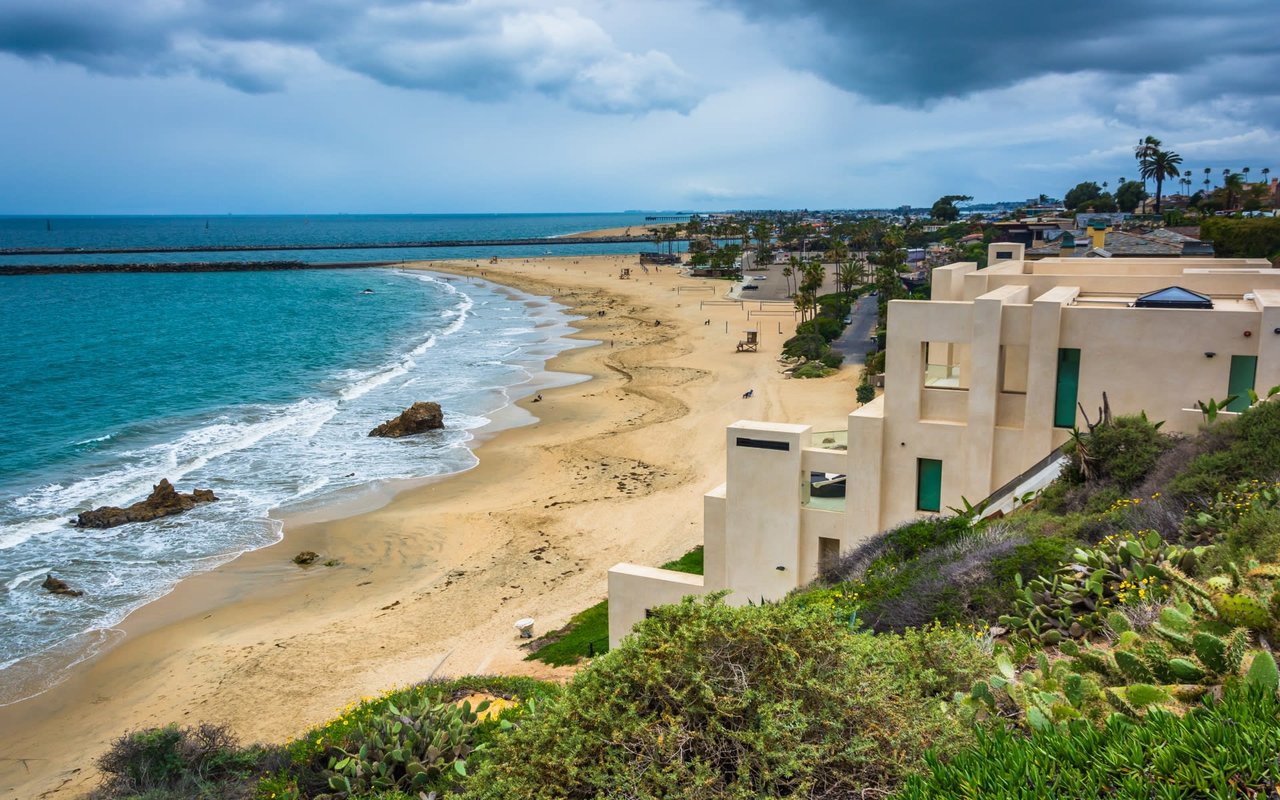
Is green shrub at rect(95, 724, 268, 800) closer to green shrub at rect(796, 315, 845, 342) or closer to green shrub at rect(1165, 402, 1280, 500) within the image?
green shrub at rect(1165, 402, 1280, 500)

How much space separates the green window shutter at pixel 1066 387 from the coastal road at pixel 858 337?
93.6 feet

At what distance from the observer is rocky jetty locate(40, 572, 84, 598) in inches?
820

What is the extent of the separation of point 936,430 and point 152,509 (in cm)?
2237

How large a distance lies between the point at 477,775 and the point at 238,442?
31427 millimetres

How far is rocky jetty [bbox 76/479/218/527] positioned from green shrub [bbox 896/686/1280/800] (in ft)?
84.6

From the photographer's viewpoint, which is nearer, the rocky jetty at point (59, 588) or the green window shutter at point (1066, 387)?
the green window shutter at point (1066, 387)

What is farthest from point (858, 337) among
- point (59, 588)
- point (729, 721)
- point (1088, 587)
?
point (729, 721)

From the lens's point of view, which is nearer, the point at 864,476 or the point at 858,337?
the point at 864,476

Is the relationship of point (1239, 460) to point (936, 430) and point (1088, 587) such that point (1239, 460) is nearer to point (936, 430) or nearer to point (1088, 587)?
point (1088, 587)

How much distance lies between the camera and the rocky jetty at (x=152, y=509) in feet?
82.2

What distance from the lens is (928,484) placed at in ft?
49.8

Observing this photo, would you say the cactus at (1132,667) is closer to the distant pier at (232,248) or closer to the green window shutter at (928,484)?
the green window shutter at (928,484)

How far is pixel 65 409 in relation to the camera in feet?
133

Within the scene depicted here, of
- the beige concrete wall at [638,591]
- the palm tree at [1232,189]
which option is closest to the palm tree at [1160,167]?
the palm tree at [1232,189]
